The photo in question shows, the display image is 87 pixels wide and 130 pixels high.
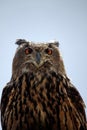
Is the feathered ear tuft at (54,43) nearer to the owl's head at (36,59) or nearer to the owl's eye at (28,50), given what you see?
the owl's head at (36,59)

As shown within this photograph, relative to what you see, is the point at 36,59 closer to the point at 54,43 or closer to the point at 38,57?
the point at 38,57

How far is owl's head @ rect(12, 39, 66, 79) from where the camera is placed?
2543 mm

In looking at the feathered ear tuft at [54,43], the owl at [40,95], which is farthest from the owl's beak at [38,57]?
the feathered ear tuft at [54,43]

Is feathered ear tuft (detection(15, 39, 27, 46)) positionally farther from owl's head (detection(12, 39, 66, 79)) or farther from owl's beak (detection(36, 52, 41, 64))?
owl's beak (detection(36, 52, 41, 64))

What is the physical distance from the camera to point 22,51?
2.66m

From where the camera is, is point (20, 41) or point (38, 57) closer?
point (38, 57)

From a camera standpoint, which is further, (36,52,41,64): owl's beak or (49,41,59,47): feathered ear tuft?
(49,41,59,47): feathered ear tuft

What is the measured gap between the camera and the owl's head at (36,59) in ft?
8.34

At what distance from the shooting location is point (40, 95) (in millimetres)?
2311

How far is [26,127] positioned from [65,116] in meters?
0.28

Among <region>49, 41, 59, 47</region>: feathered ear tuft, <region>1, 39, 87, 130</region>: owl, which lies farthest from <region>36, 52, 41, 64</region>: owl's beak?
<region>49, 41, 59, 47</region>: feathered ear tuft

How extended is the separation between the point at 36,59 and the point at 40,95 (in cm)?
36

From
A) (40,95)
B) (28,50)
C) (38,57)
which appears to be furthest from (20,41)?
(40,95)

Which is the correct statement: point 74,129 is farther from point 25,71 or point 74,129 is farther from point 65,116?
point 25,71
